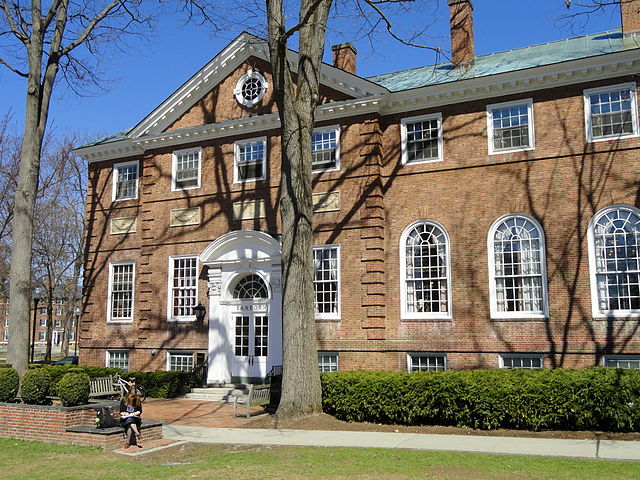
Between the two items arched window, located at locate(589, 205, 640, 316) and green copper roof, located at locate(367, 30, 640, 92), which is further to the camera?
green copper roof, located at locate(367, 30, 640, 92)

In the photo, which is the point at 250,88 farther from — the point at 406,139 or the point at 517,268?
the point at 517,268

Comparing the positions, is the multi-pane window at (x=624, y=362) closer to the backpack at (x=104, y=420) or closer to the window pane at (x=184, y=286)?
the backpack at (x=104, y=420)

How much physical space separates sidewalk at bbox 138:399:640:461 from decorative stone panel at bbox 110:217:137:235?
10.0 m

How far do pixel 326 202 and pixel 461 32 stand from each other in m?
7.14

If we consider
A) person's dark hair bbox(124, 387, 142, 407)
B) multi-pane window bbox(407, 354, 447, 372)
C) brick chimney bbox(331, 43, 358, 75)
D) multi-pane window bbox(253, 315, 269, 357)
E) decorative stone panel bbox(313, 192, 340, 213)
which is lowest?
person's dark hair bbox(124, 387, 142, 407)

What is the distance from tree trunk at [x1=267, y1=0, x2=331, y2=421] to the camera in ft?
48.4

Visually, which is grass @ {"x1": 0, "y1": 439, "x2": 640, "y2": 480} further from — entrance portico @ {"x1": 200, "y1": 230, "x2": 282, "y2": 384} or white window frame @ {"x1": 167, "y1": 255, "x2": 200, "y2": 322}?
white window frame @ {"x1": 167, "y1": 255, "x2": 200, "y2": 322}

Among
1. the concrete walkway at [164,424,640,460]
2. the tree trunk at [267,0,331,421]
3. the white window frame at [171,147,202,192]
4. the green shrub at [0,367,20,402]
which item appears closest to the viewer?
the concrete walkway at [164,424,640,460]

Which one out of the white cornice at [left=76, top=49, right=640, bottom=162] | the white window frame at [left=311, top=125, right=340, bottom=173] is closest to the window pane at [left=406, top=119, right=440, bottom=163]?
the white cornice at [left=76, top=49, right=640, bottom=162]

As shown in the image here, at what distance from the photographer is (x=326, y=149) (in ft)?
67.9

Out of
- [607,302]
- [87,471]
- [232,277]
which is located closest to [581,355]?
[607,302]

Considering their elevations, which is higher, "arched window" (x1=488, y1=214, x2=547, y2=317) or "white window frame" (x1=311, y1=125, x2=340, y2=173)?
"white window frame" (x1=311, y1=125, x2=340, y2=173)

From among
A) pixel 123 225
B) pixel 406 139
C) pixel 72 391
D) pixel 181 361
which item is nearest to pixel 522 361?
pixel 406 139

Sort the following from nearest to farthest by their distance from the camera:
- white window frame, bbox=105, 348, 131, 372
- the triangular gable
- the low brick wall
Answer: the low brick wall → the triangular gable → white window frame, bbox=105, 348, 131, 372
